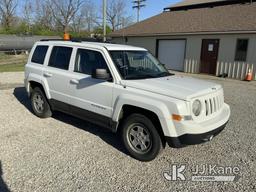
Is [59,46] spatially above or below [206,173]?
above

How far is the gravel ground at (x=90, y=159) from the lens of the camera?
318 centimetres

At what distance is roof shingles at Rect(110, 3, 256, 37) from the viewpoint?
1441cm

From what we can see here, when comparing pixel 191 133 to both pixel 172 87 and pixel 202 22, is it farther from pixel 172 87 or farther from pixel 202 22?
pixel 202 22

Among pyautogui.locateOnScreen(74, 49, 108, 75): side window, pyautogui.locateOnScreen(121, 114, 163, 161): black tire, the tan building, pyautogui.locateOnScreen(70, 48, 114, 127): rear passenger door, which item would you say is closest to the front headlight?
pyautogui.locateOnScreen(121, 114, 163, 161): black tire

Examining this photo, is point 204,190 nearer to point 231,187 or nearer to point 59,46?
point 231,187

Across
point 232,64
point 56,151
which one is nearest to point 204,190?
point 56,151

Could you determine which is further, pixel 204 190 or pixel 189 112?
pixel 189 112

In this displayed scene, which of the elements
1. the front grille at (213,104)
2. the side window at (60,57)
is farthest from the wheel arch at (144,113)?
the side window at (60,57)

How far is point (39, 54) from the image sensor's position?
5668mm

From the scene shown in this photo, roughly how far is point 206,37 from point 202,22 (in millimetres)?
2141

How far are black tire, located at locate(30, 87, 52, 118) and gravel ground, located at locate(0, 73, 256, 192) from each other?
0.16m

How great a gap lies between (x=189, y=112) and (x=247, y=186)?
Result: 1.30 metres

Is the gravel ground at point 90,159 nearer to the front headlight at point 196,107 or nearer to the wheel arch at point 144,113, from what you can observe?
the wheel arch at point 144,113

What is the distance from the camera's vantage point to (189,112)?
10.9 feet
